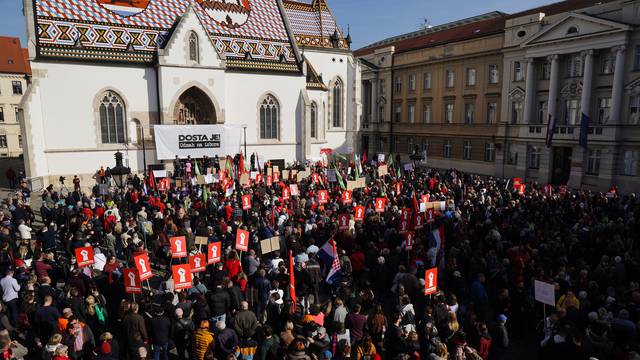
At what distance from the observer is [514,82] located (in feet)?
111

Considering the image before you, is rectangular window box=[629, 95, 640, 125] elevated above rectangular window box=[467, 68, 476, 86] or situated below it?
below

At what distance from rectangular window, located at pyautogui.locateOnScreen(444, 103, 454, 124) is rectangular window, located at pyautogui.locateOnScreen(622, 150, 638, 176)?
14.8m

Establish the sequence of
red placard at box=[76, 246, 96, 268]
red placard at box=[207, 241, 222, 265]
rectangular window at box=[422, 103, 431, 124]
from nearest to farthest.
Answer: red placard at box=[76, 246, 96, 268] < red placard at box=[207, 241, 222, 265] < rectangular window at box=[422, 103, 431, 124]

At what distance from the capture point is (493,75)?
117 feet

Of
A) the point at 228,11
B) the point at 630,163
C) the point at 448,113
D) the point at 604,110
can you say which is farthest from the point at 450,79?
the point at 228,11

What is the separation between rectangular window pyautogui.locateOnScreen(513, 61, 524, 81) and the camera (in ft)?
109

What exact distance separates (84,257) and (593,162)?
3115 centimetres

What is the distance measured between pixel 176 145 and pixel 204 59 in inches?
242

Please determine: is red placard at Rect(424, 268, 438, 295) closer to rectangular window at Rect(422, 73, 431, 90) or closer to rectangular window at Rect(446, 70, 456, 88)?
rectangular window at Rect(446, 70, 456, 88)

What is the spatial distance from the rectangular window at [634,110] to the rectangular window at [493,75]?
398 inches

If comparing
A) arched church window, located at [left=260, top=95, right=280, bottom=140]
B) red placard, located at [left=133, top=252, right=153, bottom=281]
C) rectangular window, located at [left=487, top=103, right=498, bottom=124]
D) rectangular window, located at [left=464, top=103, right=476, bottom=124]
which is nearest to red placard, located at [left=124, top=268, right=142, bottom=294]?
red placard, located at [left=133, top=252, right=153, bottom=281]

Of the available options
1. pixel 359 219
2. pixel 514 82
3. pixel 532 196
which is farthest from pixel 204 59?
pixel 514 82

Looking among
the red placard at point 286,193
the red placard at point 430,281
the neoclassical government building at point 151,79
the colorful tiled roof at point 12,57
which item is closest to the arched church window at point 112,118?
the neoclassical government building at point 151,79

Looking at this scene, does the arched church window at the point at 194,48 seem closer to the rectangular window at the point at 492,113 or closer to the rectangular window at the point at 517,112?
the rectangular window at the point at 492,113
